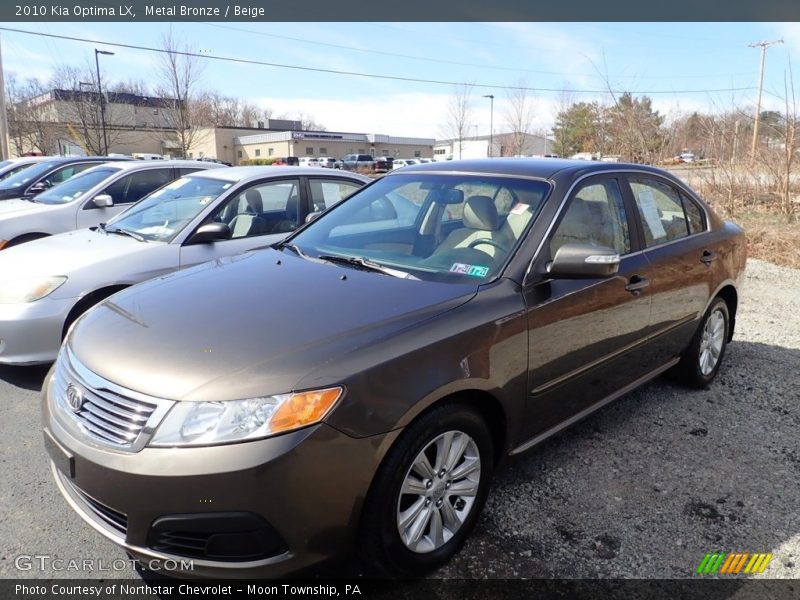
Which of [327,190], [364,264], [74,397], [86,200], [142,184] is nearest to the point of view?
[74,397]

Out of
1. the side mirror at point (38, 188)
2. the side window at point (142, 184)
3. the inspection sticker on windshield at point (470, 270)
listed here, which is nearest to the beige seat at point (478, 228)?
the inspection sticker on windshield at point (470, 270)

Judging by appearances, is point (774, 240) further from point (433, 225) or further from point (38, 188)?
point (38, 188)

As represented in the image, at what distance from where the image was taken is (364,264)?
10.2 ft

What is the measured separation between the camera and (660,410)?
13.8 ft

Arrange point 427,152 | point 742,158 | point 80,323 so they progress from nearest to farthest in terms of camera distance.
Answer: point 80,323 < point 742,158 < point 427,152

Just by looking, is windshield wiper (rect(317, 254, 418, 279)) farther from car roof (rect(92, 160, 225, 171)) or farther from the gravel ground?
car roof (rect(92, 160, 225, 171))

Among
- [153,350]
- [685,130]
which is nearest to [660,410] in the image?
[153,350]

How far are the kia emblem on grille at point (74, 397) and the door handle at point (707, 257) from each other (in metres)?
3.99

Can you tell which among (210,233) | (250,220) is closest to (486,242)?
(210,233)

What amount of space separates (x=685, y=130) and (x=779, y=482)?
1842 cm

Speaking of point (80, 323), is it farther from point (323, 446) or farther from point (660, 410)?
point (660, 410)

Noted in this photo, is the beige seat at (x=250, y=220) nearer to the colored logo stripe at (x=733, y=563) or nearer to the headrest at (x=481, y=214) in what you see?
the headrest at (x=481, y=214)

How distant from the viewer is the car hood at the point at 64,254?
443 cm

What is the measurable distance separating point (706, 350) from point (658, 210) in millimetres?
1327
